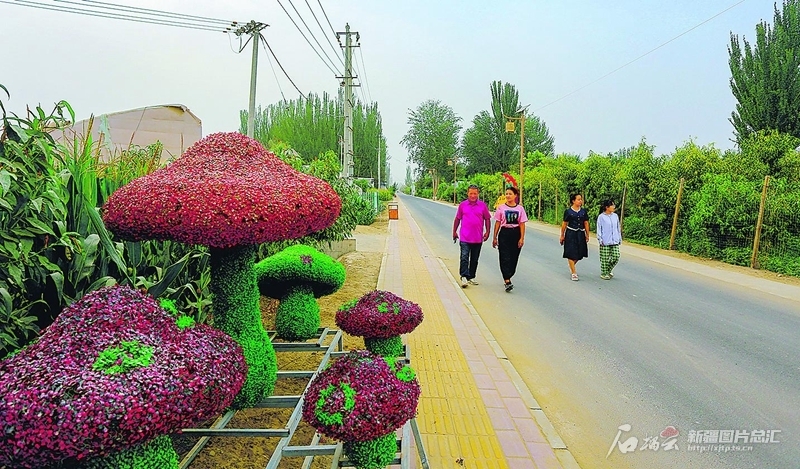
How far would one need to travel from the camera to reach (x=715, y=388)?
15.1 ft

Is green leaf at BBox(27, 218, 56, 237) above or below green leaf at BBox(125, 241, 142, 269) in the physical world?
above

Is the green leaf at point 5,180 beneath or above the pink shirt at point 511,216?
above

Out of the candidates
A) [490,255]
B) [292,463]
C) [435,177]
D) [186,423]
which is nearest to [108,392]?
[186,423]

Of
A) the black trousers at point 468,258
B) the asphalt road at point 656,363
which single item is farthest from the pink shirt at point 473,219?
the asphalt road at point 656,363

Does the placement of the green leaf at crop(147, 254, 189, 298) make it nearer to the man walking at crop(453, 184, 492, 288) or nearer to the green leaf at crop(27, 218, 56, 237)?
the green leaf at crop(27, 218, 56, 237)

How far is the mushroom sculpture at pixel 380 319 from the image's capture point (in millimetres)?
3951

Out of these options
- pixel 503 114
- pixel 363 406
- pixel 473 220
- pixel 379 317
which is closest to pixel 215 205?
pixel 363 406

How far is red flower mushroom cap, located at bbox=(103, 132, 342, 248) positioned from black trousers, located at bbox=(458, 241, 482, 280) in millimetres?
6448

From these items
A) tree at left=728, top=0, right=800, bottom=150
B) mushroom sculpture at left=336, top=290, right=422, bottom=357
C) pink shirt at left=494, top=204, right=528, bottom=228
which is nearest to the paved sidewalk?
mushroom sculpture at left=336, top=290, right=422, bottom=357

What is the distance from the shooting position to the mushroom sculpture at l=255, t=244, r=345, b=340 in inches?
184

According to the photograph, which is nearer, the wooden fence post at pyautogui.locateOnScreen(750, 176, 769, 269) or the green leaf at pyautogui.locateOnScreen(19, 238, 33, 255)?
the green leaf at pyautogui.locateOnScreen(19, 238, 33, 255)

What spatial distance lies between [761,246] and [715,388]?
9313 millimetres

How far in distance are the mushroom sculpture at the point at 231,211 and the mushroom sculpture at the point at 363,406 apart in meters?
0.67

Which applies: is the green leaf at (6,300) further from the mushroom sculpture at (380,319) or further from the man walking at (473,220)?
the man walking at (473,220)
